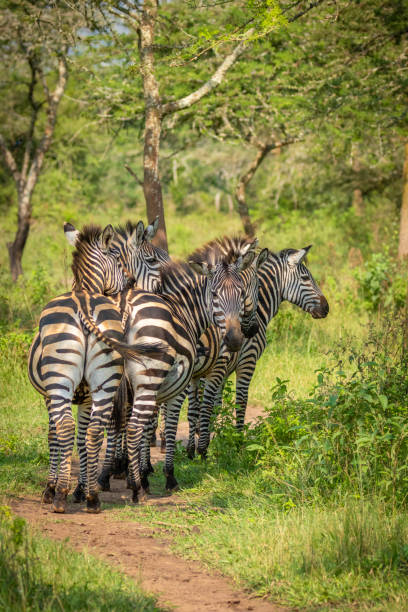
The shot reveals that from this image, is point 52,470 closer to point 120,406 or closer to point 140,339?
point 120,406

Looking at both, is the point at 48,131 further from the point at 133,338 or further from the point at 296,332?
the point at 133,338

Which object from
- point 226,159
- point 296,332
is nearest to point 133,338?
point 296,332

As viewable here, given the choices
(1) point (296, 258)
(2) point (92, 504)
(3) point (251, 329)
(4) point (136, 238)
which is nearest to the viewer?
(2) point (92, 504)

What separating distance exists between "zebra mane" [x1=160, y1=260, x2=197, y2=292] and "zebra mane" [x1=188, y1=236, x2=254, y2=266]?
5.5 inches

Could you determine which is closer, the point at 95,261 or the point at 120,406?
the point at 120,406

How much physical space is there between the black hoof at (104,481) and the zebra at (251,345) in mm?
1172

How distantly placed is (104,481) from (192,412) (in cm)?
154

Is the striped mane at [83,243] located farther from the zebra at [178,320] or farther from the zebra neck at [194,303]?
the zebra neck at [194,303]

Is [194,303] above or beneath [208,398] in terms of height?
above

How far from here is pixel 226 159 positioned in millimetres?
31594

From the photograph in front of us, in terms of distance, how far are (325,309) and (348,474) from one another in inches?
127

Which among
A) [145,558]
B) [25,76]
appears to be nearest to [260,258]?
[145,558]

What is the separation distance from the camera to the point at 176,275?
6641 mm

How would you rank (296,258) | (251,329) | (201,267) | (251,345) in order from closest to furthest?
(201,267) → (251,329) → (251,345) → (296,258)
